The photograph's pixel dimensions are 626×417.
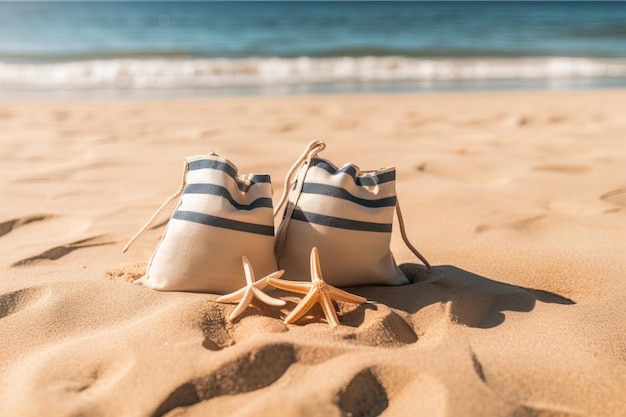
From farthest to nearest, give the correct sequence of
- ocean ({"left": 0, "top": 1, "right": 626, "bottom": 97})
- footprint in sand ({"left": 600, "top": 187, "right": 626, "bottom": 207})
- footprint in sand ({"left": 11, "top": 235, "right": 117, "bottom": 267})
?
ocean ({"left": 0, "top": 1, "right": 626, "bottom": 97}) → footprint in sand ({"left": 600, "top": 187, "right": 626, "bottom": 207}) → footprint in sand ({"left": 11, "top": 235, "right": 117, "bottom": 267})

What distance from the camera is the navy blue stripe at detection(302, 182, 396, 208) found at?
2.34 metres

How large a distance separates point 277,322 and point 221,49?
14.6 metres

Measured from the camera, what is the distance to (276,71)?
40.7 ft

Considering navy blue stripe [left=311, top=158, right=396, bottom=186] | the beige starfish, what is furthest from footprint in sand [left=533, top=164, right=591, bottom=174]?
the beige starfish

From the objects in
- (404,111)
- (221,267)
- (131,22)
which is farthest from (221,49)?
(221,267)

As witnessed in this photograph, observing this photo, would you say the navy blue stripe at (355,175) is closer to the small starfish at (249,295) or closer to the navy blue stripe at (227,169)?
the navy blue stripe at (227,169)

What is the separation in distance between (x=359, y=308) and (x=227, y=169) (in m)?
0.65

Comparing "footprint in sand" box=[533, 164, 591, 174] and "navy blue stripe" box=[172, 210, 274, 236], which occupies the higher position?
"navy blue stripe" box=[172, 210, 274, 236]

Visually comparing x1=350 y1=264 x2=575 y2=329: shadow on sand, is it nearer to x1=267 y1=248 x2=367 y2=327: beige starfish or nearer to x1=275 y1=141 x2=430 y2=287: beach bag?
x1=275 y1=141 x2=430 y2=287: beach bag

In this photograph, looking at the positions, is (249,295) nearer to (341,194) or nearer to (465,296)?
(341,194)

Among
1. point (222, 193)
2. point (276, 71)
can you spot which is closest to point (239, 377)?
point (222, 193)

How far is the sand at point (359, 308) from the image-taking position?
1735 mm

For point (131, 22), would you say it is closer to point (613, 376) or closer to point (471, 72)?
point (471, 72)

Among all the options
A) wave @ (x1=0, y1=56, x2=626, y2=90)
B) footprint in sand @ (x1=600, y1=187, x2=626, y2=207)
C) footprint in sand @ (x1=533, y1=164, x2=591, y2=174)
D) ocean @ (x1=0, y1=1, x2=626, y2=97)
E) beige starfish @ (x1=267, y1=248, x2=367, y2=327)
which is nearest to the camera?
beige starfish @ (x1=267, y1=248, x2=367, y2=327)
